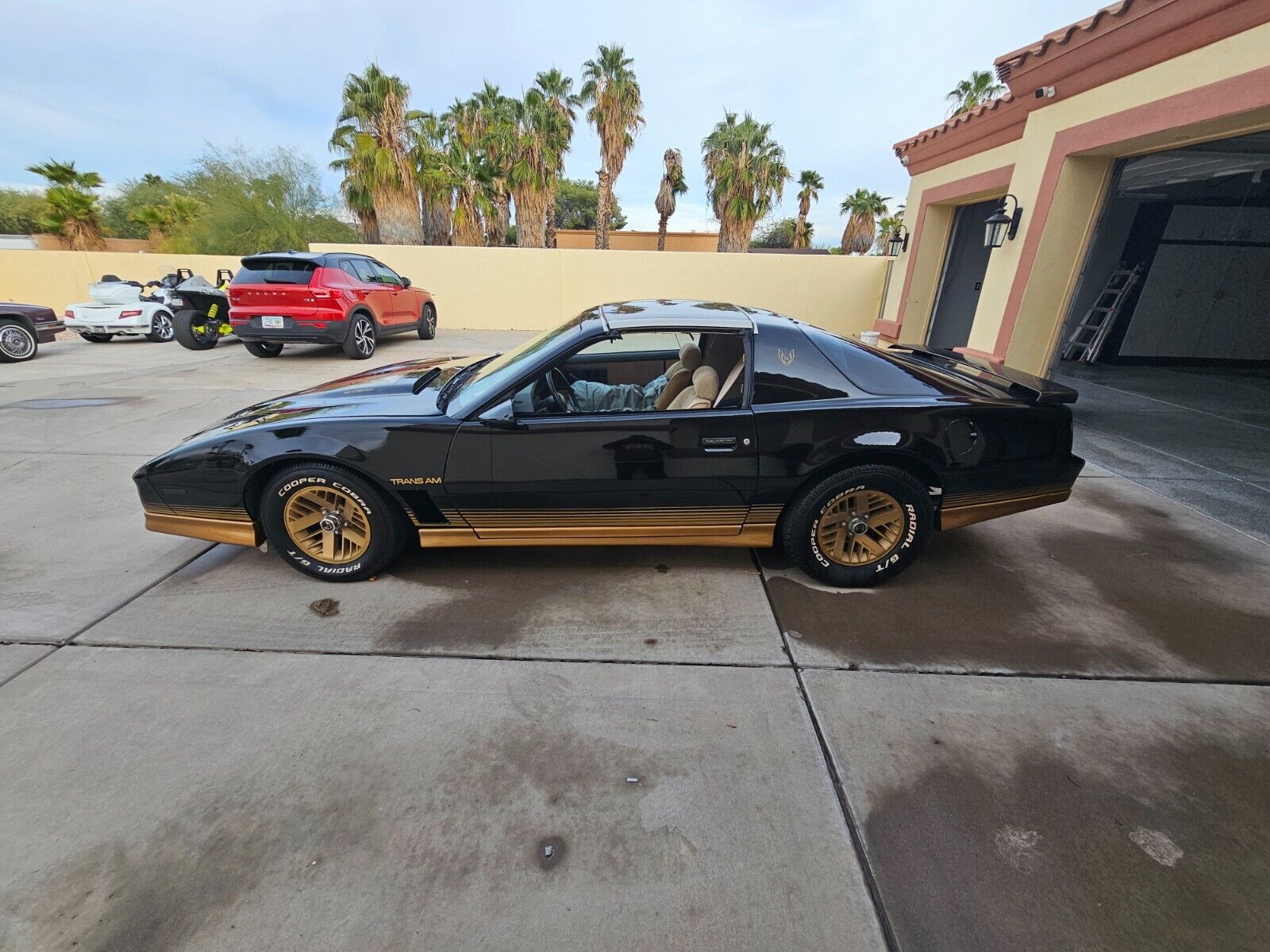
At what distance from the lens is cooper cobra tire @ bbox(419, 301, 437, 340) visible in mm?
11688

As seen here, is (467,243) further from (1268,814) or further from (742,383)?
(1268,814)

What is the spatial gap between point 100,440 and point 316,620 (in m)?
4.33

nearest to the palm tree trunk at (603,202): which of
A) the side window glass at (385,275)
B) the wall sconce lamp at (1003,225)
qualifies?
the side window glass at (385,275)

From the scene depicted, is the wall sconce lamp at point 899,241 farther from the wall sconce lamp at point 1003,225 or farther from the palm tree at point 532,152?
the palm tree at point 532,152

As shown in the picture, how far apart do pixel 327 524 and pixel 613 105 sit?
2491cm

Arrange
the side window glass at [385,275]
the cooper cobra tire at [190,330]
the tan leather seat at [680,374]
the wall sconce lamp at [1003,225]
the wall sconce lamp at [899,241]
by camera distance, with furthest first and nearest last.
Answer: the cooper cobra tire at [190,330]
the side window glass at [385,275]
the wall sconce lamp at [899,241]
the wall sconce lamp at [1003,225]
the tan leather seat at [680,374]

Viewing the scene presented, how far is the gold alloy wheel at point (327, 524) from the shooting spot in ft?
9.27

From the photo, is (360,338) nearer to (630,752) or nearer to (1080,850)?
(630,752)

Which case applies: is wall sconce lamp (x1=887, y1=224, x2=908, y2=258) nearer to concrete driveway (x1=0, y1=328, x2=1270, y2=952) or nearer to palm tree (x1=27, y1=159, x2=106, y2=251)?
concrete driveway (x1=0, y1=328, x2=1270, y2=952)

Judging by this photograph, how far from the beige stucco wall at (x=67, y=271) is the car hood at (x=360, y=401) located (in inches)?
636

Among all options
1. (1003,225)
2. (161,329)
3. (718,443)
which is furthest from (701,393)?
(161,329)

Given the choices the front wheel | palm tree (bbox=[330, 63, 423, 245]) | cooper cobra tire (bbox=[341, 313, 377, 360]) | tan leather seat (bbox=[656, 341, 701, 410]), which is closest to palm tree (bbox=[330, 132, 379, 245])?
palm tree (bbox=[330, 63, 423, 245])

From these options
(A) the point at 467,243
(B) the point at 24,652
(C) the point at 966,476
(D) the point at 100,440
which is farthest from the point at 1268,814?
(A) the point at 467,243

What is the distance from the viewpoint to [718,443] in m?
2.71
